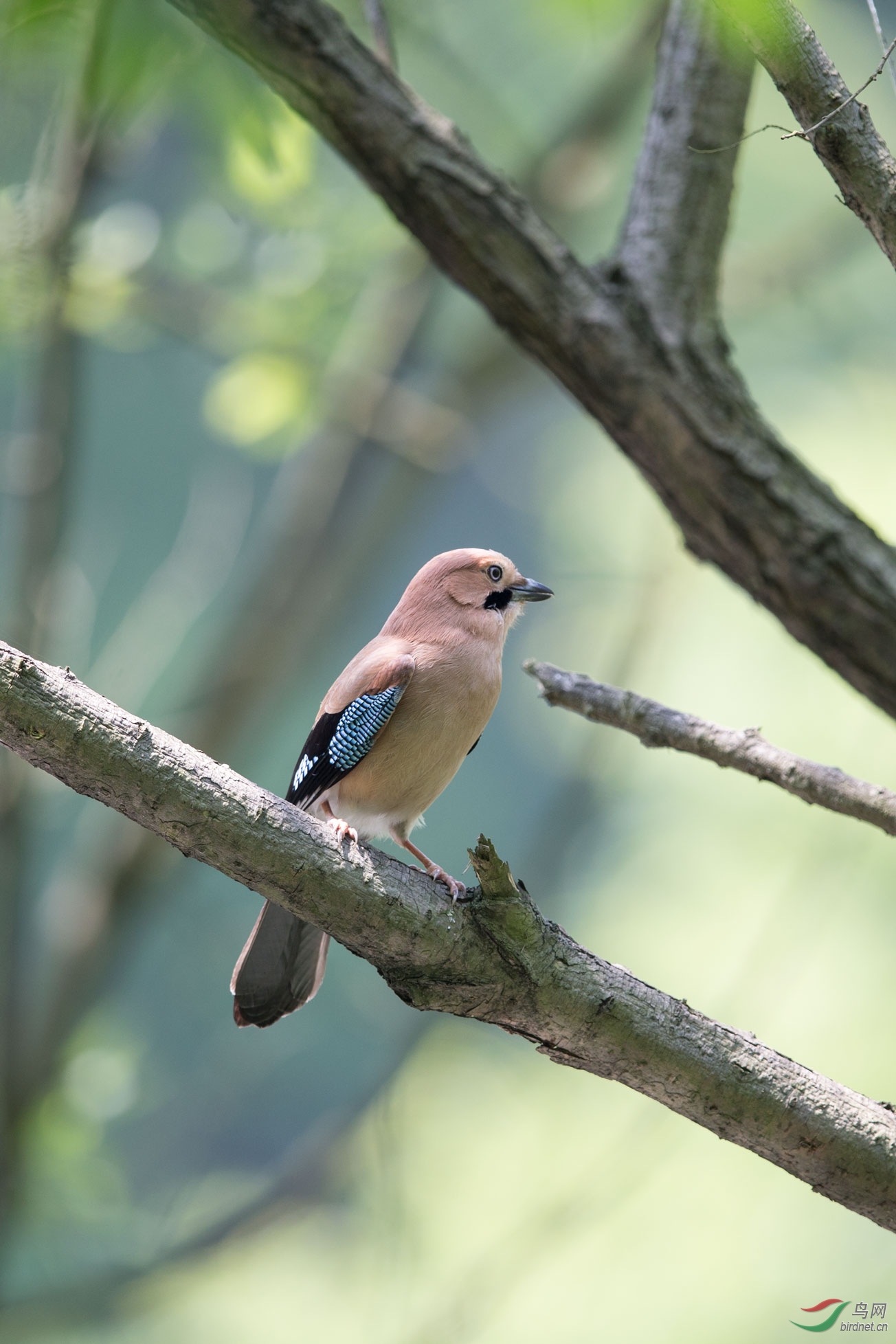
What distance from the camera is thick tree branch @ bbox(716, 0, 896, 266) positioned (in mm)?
1938

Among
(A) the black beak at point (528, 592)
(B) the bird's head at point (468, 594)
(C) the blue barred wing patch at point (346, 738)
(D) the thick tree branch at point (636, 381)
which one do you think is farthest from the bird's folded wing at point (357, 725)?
(D) the thick tree branch at point (636, 381)

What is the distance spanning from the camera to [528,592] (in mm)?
3549

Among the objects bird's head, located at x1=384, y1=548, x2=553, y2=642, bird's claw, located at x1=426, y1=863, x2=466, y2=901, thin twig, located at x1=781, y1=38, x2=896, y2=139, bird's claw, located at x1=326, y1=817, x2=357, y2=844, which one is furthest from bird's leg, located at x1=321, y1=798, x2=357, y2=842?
thin twig, located at x1=781, y1=38, x2=896, y2=139

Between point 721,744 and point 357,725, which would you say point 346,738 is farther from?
point 721,744

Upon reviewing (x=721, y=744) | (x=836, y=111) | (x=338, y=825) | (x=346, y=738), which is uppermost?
(x=836, y=111)

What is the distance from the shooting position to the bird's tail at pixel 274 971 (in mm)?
3078

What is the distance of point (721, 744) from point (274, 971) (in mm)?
1294

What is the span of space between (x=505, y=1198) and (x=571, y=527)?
4287mm

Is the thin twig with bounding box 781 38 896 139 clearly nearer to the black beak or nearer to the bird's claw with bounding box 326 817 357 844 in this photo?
the bird's claw with bounding box 326 817 357 844

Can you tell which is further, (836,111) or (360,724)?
(360,724)

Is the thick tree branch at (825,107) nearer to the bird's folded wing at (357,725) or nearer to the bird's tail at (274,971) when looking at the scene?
the bird's folded wing at (357,725)

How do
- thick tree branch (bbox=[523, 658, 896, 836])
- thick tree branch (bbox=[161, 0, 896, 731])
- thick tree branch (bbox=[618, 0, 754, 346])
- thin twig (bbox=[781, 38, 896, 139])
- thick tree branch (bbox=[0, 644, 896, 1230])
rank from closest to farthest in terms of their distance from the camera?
thin twig (bbox=[781, 38, 896, 139]) < thick tree branch (bbox=[0, 644, 896, 1230]) < thick tree branch (bbox=[523, 658, 896, 836]) < thick tree branch (bbox=[161, 0, 896, 731]) < thick tree branch (bbox=[618, 0, 754, 346])

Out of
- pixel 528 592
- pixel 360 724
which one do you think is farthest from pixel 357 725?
pixel 528 592

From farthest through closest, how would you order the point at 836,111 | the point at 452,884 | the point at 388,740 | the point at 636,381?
1. the point at 636,381
2. the point at 388,740
3. the point at 452,884
4. the point at 836,111
